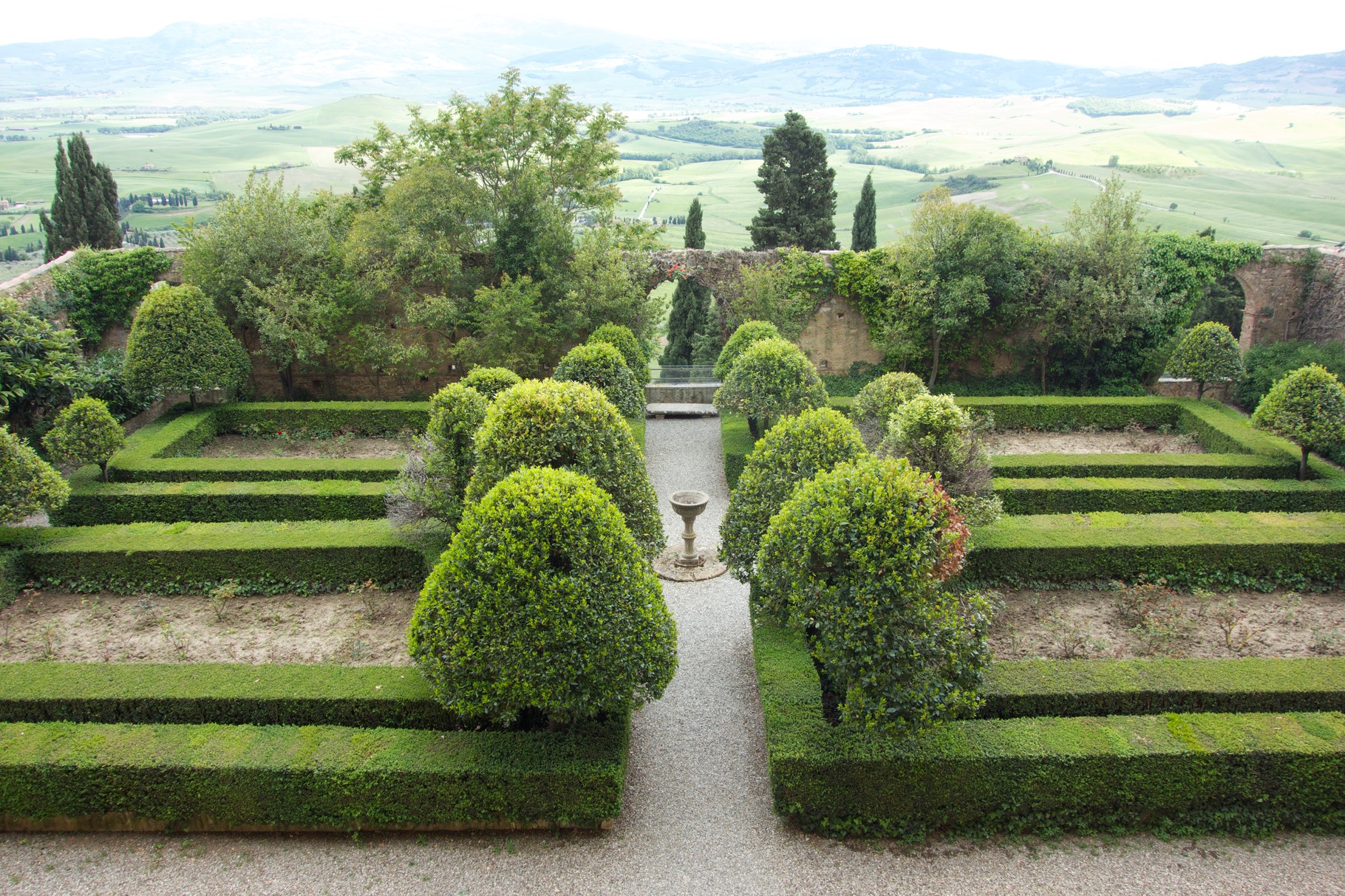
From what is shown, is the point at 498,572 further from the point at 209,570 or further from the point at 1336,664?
the point at 1336,664

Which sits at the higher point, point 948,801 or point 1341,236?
point 1341,236

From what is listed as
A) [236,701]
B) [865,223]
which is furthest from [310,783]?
[865,223]

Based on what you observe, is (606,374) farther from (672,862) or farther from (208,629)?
(672,862)

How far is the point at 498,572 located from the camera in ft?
22.4

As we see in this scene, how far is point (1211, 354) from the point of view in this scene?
16.7m

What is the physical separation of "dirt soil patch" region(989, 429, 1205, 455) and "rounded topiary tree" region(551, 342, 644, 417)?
23.3 ft

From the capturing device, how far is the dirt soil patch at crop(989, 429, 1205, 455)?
16.0m

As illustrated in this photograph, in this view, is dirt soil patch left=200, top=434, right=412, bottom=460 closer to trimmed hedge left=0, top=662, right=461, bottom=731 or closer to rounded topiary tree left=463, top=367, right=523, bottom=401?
rounded topiary tree left=463, top=367, right=523, bottom=401

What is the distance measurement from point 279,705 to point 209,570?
163 inches

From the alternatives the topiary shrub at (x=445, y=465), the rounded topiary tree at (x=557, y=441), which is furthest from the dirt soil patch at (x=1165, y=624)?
the topiary shrub at (x=445, y=465)

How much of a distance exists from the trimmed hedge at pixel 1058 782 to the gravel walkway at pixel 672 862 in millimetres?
190

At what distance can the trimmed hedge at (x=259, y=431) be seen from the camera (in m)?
13.8

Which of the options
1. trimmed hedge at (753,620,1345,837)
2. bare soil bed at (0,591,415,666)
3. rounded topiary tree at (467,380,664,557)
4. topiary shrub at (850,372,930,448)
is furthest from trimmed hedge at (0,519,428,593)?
topiary shrub at (850,372,930,448)

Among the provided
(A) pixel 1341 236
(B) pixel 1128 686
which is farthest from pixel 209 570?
(A) pixel 1341 236
